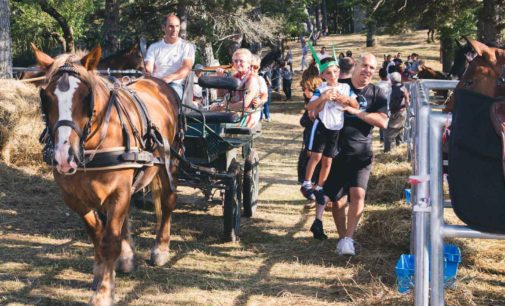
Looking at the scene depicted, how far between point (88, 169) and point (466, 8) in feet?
63.4

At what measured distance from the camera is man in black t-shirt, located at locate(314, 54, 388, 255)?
20.6ft

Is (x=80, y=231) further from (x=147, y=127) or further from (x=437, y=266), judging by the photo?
(x=437, y=266)

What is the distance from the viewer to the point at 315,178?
7.38m

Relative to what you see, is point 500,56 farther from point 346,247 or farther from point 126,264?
point 126,264

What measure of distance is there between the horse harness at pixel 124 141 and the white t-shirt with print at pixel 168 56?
157 centimetres

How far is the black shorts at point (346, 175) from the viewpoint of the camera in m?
6.34

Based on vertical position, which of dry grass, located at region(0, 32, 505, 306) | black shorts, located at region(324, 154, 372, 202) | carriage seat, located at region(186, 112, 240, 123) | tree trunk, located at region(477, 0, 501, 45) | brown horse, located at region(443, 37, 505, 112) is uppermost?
tree trunk, located at region(477, 0, 501, 45)

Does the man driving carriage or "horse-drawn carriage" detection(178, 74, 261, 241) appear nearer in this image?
"horse-drawn carriage" detection(178, 74, 261, 241)

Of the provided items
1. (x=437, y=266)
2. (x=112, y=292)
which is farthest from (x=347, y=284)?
(x=437, y=266)

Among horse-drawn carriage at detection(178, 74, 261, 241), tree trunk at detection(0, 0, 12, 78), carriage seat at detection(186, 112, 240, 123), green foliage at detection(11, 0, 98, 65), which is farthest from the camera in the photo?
green foliage at detection(11, 0, 98, 65)

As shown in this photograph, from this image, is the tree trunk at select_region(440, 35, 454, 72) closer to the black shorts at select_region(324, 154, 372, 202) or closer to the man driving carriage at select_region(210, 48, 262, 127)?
the man driving carriage at select_region(210, 48, 262, 127)

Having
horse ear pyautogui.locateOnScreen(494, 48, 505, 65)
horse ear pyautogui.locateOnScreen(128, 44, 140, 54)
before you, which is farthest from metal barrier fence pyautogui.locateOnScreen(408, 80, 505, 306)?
horse ear pyautogui.locateOnScreen(128, 44, 140, 54)

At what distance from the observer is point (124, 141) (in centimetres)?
516

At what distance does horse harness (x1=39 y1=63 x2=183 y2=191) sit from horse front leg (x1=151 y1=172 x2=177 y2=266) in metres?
0.52
